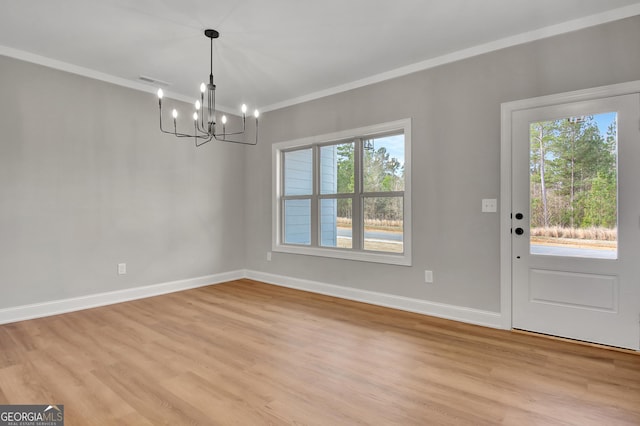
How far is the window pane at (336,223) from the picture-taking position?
4.52m

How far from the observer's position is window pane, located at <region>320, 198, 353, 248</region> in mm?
4523

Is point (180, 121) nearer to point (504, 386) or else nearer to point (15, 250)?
point (15, 250)

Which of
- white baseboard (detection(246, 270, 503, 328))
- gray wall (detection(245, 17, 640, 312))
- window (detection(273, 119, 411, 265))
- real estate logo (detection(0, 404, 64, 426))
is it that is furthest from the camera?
window (detection(273, 119, 411, 265))

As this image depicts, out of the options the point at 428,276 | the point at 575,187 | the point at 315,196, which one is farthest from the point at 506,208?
the point at 315,196

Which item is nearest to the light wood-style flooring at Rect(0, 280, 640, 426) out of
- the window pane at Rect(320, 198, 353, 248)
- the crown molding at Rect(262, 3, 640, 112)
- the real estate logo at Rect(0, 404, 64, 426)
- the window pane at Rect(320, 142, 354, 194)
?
the real estate logo at Rect(0, 404, 64, 426)

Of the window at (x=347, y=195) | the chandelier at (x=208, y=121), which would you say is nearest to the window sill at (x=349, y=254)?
the window at (x=347, y=195)

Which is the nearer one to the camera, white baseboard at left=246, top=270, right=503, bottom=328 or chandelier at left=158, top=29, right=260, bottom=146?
chandelier at left=158, top=29, right=260, bottom=146

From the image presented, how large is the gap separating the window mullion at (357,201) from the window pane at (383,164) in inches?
2.5

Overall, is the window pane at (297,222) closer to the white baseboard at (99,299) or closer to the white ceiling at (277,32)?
the white baseboard at (99,299)

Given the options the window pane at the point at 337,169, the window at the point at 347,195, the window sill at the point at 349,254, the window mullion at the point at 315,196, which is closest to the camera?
the window sill at the point at 349,254

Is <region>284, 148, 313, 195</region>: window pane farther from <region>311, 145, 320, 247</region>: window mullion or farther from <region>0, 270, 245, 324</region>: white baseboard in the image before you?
<region>0, 270, 245, 324</region>: white baseboard

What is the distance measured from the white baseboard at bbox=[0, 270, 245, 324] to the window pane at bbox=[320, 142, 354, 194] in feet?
6.95

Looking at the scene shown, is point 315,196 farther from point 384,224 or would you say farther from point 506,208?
point 506,208

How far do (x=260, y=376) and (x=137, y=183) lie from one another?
3129mm
